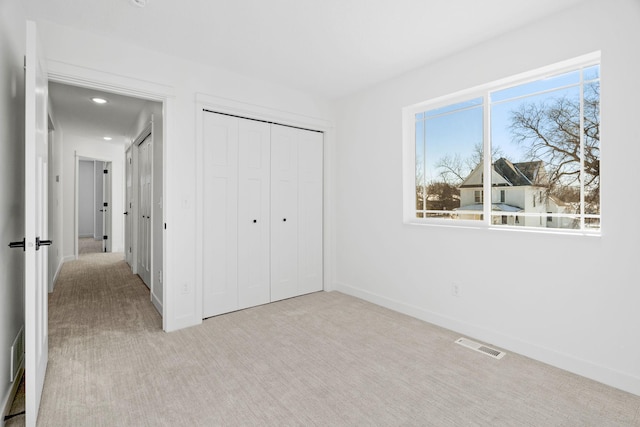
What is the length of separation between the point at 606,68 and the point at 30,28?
130 inches

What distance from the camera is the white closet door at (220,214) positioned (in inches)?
125

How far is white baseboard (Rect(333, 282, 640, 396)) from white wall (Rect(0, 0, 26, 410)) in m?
3.00

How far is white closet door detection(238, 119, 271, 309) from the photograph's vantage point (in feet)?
11.3

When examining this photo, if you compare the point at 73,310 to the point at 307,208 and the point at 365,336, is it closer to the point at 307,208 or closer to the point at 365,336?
the point at 307,208

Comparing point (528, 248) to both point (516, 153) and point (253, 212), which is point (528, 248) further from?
point (253, 212)

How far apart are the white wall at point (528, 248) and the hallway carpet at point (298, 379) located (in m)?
0.23

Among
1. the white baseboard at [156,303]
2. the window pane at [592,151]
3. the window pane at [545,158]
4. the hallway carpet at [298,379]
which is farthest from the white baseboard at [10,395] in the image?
the window pane at [592,151]

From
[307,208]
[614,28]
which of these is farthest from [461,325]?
[614,28]

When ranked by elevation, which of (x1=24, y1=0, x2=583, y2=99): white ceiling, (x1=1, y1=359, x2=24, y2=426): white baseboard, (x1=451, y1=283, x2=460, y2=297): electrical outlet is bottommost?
(x1=1, y1=359, x2=24, y2=426): white baseboard

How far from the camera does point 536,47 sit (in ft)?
7.78

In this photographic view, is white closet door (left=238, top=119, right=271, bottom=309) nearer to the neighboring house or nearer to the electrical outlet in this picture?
the electrical outlet

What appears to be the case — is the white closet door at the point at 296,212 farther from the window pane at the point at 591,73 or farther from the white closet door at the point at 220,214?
the window pane at the point at 591,73

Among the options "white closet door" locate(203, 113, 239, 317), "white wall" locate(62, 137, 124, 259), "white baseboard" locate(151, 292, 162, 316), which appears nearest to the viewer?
"white closet door" locate(203, 113, 239, 317)

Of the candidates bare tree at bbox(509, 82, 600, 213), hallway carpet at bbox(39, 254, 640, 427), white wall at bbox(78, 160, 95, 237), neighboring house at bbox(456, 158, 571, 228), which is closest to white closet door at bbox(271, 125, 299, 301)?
hallway carpet at bbox(39, 254, 640, 427)
